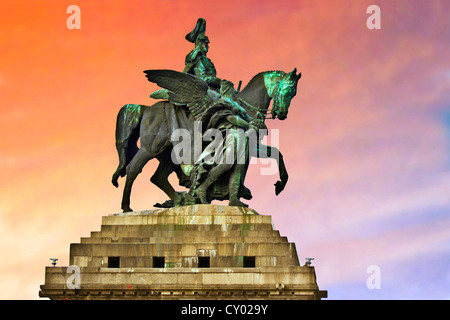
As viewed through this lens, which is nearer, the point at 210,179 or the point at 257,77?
the point at 210,179

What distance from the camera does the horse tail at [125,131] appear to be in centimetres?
5250

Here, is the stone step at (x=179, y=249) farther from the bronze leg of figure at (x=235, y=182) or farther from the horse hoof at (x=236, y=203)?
the bronze leg of figure at (x=235, y=182)

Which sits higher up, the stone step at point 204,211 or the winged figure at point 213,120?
the winged figure at point 213,120

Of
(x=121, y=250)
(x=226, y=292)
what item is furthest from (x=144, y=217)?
(x=226, y=292)

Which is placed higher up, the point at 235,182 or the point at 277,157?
the point at 277,157

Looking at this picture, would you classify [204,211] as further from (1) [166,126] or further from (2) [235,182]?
(1) [166,126]

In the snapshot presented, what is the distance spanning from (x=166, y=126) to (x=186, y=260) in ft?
21.1

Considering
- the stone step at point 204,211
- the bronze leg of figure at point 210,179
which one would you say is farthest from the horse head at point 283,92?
the stone step at point 204,211

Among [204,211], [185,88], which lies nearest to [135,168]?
[185,88]

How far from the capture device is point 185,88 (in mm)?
52125

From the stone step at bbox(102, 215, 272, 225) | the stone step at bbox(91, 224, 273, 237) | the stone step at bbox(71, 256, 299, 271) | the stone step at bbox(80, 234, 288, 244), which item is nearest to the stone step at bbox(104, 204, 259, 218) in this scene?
the stone step at bbox(102, 215, 272, 225)

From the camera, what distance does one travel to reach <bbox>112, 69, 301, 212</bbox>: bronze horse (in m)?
51.8

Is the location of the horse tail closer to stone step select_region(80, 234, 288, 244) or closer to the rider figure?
the rider figure
